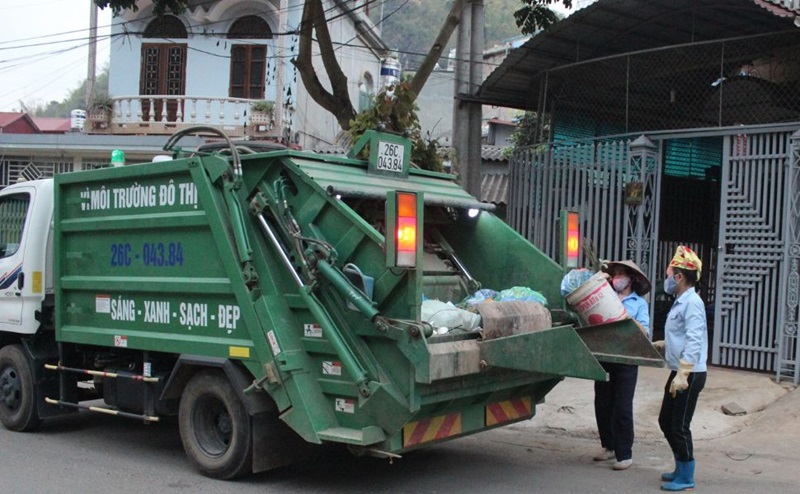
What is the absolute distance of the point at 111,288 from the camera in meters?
6.64

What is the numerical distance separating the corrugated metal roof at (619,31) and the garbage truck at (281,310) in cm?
528

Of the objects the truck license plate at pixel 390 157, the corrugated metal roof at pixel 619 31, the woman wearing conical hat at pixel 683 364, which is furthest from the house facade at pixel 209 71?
the woman wearing conical hat at pixel 683 364

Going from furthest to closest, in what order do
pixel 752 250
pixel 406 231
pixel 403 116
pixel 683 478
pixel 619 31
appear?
pixel 619 31
pixel 752 250
pixel 403 116
pixel 683 478
pixel 406 231

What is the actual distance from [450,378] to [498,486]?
1166mm

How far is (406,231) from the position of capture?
15.9 ft

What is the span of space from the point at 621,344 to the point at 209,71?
14.7 metres

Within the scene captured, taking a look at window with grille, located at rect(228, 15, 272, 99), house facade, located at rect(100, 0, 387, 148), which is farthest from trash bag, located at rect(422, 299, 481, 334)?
window with grille, located at rect(228, 15, 272, 99)

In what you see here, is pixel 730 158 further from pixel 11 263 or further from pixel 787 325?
pixel 11 263

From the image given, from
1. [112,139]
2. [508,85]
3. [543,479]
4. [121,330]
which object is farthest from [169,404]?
[112,139]

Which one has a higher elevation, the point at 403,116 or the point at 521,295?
the point at 403,116

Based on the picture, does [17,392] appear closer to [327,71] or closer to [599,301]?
[599,301]

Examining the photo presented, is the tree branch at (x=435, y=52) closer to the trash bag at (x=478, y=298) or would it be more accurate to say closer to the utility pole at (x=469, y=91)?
the utility pole at (x=469, y=91)

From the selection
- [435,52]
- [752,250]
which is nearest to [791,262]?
[752,250]

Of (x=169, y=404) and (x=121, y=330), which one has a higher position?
(x=121, y=330)
